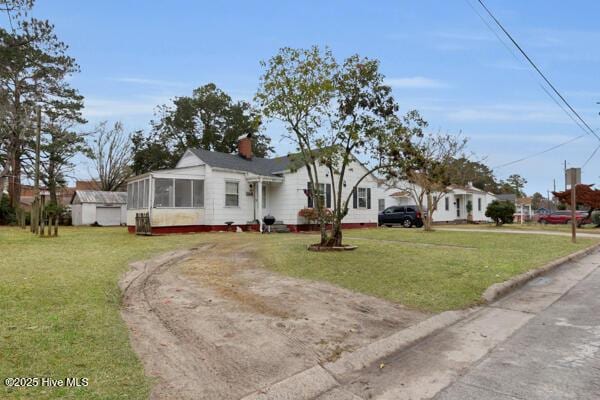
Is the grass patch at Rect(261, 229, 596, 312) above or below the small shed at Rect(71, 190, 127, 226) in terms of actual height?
below

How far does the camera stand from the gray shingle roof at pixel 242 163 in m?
21.7

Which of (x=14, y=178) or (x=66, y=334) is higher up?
(x=14, y=178)

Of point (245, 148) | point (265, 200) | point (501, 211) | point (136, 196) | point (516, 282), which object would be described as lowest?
point (516, 282)

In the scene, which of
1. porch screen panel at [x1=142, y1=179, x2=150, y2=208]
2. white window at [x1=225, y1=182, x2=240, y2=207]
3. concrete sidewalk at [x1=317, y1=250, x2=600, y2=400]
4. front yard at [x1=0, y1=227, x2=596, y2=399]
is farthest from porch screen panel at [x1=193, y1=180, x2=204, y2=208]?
concrete sidewalk at [x1=317, y1=250, x2=600, y2=400]

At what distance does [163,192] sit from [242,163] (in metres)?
5.74

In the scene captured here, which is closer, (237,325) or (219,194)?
(237,325)

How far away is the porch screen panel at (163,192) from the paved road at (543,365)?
52.9ft

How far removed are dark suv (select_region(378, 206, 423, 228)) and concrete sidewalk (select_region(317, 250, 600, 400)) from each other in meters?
A: 22.8

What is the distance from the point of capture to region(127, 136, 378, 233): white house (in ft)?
61.4

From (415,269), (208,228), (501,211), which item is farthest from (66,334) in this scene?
(501,211)

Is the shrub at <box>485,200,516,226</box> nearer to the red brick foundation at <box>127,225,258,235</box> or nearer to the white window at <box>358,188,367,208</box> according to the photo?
the white window at <box>358,188,367,208</box>

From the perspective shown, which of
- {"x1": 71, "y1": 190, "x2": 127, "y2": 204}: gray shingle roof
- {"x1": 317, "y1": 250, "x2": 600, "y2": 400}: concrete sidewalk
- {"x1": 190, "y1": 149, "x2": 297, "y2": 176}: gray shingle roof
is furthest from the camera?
{"x1": 71, "y1": 190, "x2": 127, "y2": 204}: gray shingle roof

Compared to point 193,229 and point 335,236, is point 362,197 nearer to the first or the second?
point 193,229

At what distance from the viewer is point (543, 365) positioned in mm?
3840
